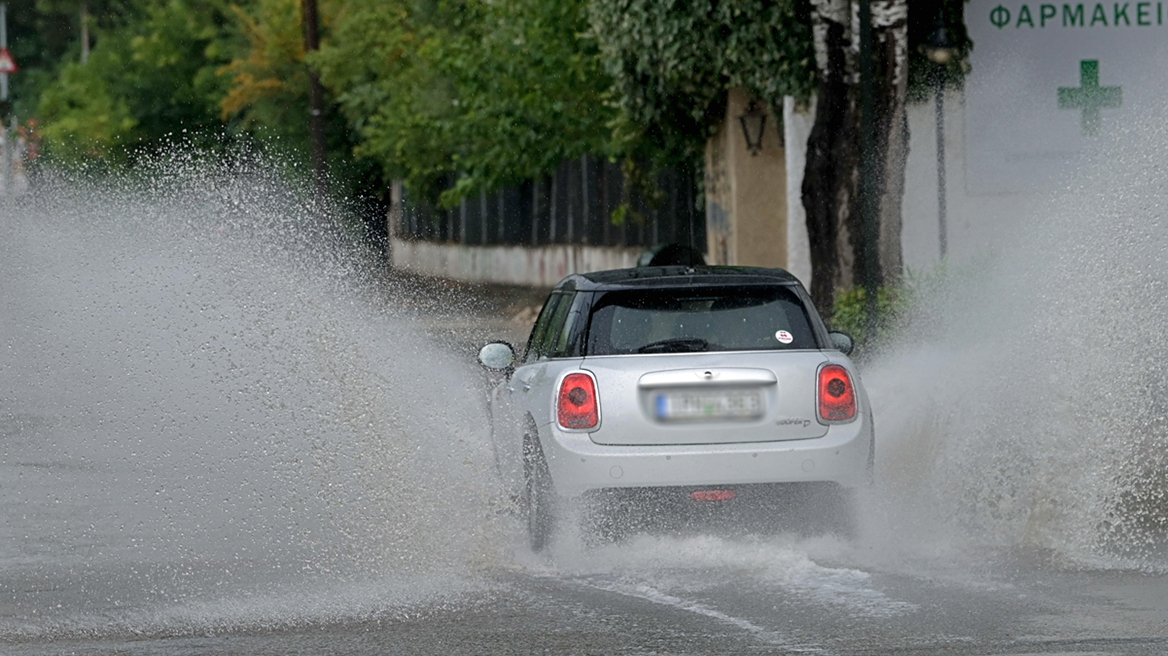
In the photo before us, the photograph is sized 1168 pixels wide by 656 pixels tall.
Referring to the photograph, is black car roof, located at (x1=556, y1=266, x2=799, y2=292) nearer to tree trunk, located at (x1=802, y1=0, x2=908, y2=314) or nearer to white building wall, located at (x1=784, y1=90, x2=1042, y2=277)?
tree trunk, located at (x1=802, y1=0, x2=908, y2=314)

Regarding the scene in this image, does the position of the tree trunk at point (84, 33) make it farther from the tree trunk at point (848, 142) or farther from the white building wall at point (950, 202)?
the tree trunk at point (848, 142)

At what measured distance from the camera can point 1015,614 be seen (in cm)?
741

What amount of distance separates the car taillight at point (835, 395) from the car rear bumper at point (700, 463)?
67 mm

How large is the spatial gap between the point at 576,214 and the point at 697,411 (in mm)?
29313

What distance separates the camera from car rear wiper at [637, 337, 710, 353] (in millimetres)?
8844

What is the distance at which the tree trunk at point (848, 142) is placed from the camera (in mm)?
17594

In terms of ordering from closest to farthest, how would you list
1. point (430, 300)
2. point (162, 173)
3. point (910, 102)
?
point (162, 173), point (910, 102), point (430, 300)

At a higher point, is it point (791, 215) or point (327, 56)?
point (327, 56)

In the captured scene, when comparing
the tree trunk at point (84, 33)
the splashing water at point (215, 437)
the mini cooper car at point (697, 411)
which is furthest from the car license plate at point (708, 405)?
the tree trunk at point (84, 33)

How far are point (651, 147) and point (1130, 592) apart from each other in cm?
1925

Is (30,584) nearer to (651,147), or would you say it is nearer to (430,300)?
(651,147)

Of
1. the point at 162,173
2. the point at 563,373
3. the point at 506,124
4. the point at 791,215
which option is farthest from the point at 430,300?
the point at 563,373

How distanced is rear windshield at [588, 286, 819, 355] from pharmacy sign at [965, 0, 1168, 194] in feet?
43.2

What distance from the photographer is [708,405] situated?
8.69 metres
